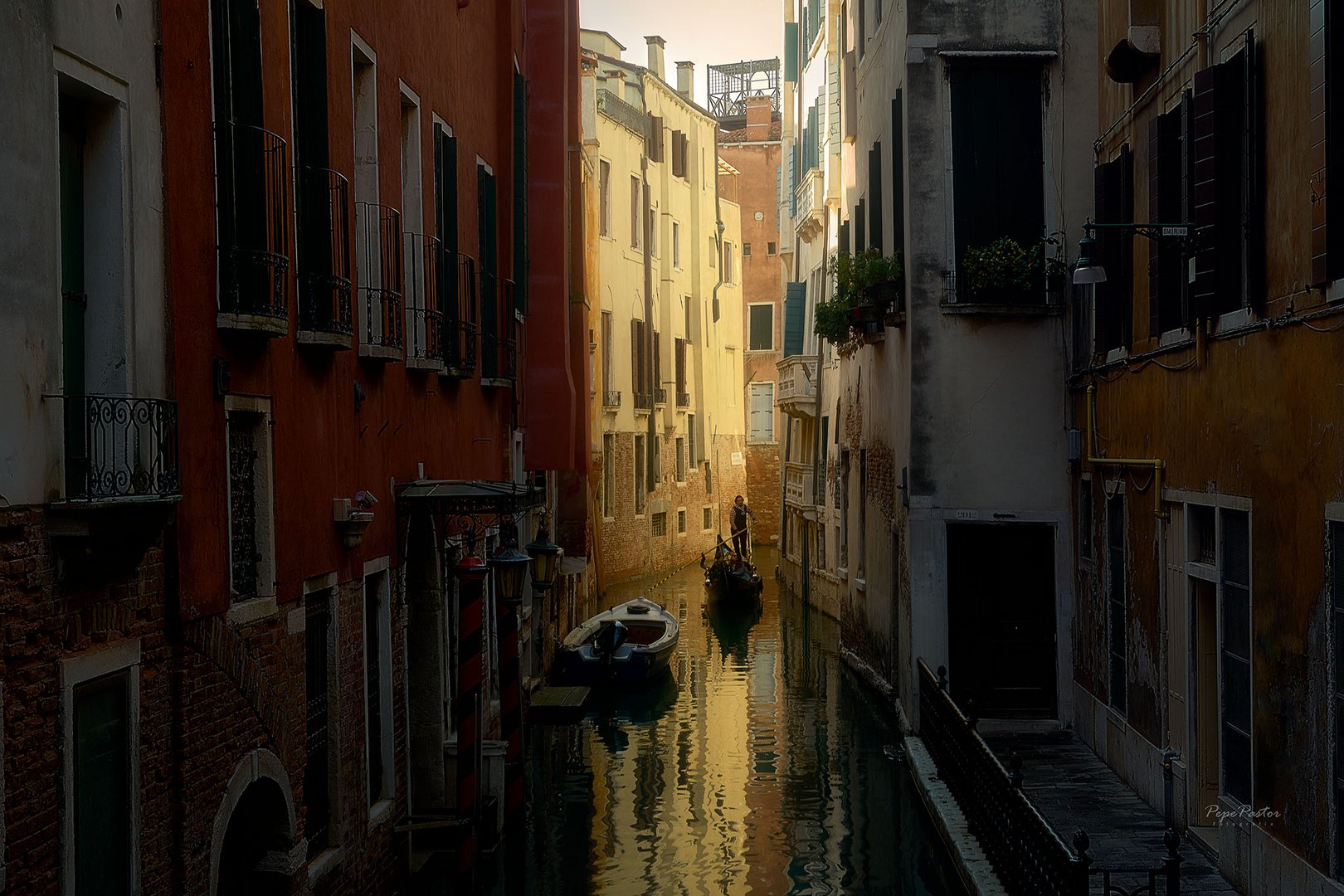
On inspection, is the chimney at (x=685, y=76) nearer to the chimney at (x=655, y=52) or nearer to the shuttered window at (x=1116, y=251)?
the chimney at (x=655, y=52)

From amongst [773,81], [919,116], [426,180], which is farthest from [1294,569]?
[773,81]

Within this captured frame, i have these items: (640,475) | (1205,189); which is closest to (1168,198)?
(1205,189)

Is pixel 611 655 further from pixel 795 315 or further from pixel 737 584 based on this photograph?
pixel 795 315

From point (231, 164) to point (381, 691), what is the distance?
4.35 meters

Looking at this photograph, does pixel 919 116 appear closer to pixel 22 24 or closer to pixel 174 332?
pixel 174 332

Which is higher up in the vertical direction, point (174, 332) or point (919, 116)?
point (919, 116)

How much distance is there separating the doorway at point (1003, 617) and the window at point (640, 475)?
2152 cm

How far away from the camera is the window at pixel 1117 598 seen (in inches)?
488

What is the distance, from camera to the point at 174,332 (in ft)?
21.2

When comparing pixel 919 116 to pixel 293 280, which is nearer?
pixel 293 280

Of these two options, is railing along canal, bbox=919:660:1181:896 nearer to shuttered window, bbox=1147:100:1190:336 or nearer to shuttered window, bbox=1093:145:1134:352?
shuttered window, bbox=1093:145:1134:352

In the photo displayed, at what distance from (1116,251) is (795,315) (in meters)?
21.0

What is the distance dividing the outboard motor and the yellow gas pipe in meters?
8.70

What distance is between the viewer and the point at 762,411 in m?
49.7
